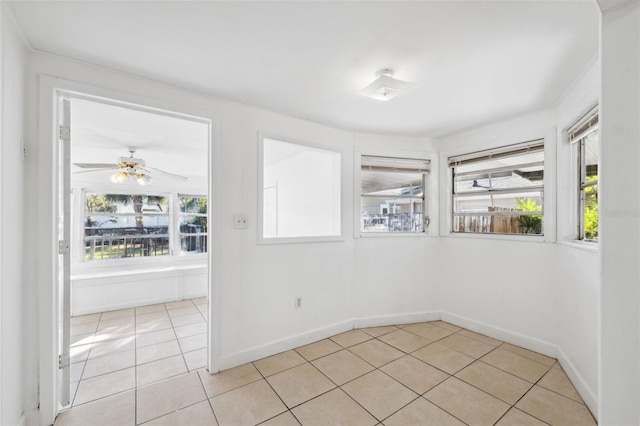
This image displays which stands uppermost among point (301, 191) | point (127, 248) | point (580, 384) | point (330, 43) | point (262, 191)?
point (330, 43)

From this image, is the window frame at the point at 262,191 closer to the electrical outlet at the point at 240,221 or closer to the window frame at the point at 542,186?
the electrical outlet at the point at 240,221

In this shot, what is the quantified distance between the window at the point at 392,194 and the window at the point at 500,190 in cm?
41

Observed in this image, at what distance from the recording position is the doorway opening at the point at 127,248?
208 cm

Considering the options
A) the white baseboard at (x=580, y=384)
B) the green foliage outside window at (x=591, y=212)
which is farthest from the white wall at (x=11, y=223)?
the green foliage outside window at (x=591, y=212)

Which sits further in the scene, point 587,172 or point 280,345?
point 280,345

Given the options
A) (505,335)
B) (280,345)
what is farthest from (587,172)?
(280,345)

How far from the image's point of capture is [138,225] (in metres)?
4.99

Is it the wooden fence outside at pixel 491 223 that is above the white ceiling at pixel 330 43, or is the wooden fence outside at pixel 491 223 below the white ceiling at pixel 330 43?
below

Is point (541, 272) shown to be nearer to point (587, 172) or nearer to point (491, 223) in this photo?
point (491, 223)

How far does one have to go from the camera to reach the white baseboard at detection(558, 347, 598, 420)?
1.79 meters

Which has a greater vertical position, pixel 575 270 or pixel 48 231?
pixel 48 231

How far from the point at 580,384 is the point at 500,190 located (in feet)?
5.95

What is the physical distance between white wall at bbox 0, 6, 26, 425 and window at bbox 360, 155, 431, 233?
2877 millimetres

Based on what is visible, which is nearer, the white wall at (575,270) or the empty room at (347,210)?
the empty room at (347,210)
